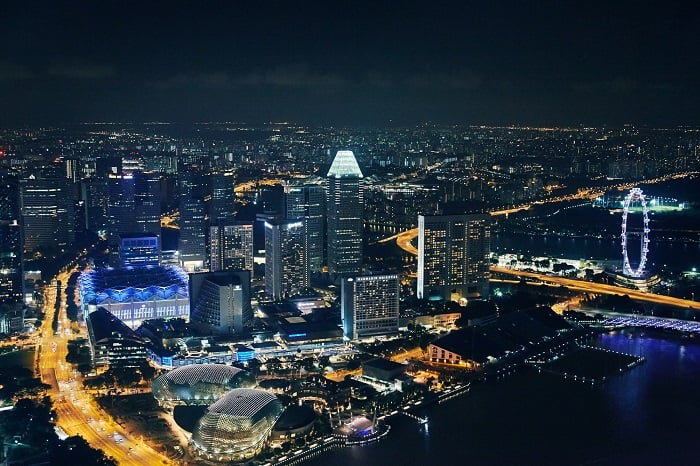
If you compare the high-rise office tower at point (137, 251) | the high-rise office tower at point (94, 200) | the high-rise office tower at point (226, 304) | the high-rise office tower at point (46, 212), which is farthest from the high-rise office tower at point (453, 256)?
the high-rise office tower at point (94, 200)

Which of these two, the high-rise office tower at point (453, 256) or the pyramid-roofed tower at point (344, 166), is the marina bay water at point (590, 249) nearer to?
the high-rise office tower at point (453, 256)

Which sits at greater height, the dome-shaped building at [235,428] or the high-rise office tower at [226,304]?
the high-rise office tower at [226,304]

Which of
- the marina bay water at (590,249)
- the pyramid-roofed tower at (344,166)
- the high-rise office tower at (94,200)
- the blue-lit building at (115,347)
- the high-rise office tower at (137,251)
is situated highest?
the pyramid-roofed tower at (344,166)

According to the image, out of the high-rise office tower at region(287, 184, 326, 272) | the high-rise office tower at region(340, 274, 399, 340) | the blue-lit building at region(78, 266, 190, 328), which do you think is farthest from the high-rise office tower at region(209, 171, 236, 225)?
the high-rise office tower at region(340, 274, 399, 340)

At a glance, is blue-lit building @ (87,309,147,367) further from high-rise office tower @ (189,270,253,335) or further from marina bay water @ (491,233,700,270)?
marina bay water @ (491,233,700,270)

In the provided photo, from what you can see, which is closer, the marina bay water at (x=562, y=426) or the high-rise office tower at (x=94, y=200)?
the marina bay water at (x=562, y=426)

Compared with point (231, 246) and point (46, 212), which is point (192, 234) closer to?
point (231, 246)

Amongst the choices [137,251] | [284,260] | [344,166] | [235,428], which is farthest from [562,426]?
[137,251]
